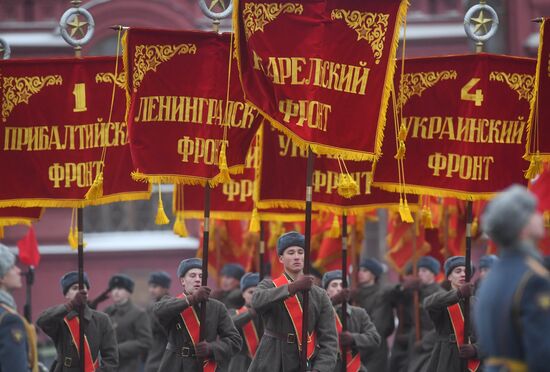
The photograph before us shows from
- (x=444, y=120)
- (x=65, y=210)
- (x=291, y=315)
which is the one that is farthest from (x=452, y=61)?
(x=65, y=210)

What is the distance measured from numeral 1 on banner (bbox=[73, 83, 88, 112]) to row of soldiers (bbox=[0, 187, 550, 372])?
1659 mm

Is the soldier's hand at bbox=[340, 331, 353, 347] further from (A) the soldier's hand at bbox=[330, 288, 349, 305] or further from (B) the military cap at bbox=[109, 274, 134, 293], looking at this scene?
(B) the military cap at bbox=[109, 274, 134, 293]

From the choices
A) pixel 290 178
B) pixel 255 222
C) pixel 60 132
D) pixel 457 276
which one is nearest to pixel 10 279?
pixel 60 132

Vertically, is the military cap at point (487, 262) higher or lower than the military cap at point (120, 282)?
higher

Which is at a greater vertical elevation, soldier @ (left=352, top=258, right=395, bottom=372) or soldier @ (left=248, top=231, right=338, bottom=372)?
soldier @ (left=248, top=231, right=338, bottom=372)

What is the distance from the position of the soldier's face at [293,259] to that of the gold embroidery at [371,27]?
1.63 m

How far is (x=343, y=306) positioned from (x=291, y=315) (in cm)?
238

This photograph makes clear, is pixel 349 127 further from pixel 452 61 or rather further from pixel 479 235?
pixel 479 235

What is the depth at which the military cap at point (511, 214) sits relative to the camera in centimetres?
694

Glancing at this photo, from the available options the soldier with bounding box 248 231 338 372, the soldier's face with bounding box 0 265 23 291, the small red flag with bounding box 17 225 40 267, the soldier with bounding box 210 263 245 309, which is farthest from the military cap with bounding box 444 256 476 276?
the small red flag with bounding box 17 225 40 267

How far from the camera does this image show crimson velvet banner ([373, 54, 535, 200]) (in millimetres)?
12531

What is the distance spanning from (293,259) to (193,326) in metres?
1.32

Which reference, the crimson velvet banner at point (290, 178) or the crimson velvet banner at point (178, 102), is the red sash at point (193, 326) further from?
the crimson velvet banner at point (290, 178)

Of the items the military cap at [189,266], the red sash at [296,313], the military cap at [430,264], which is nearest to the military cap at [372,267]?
the military cap at [430,264]
